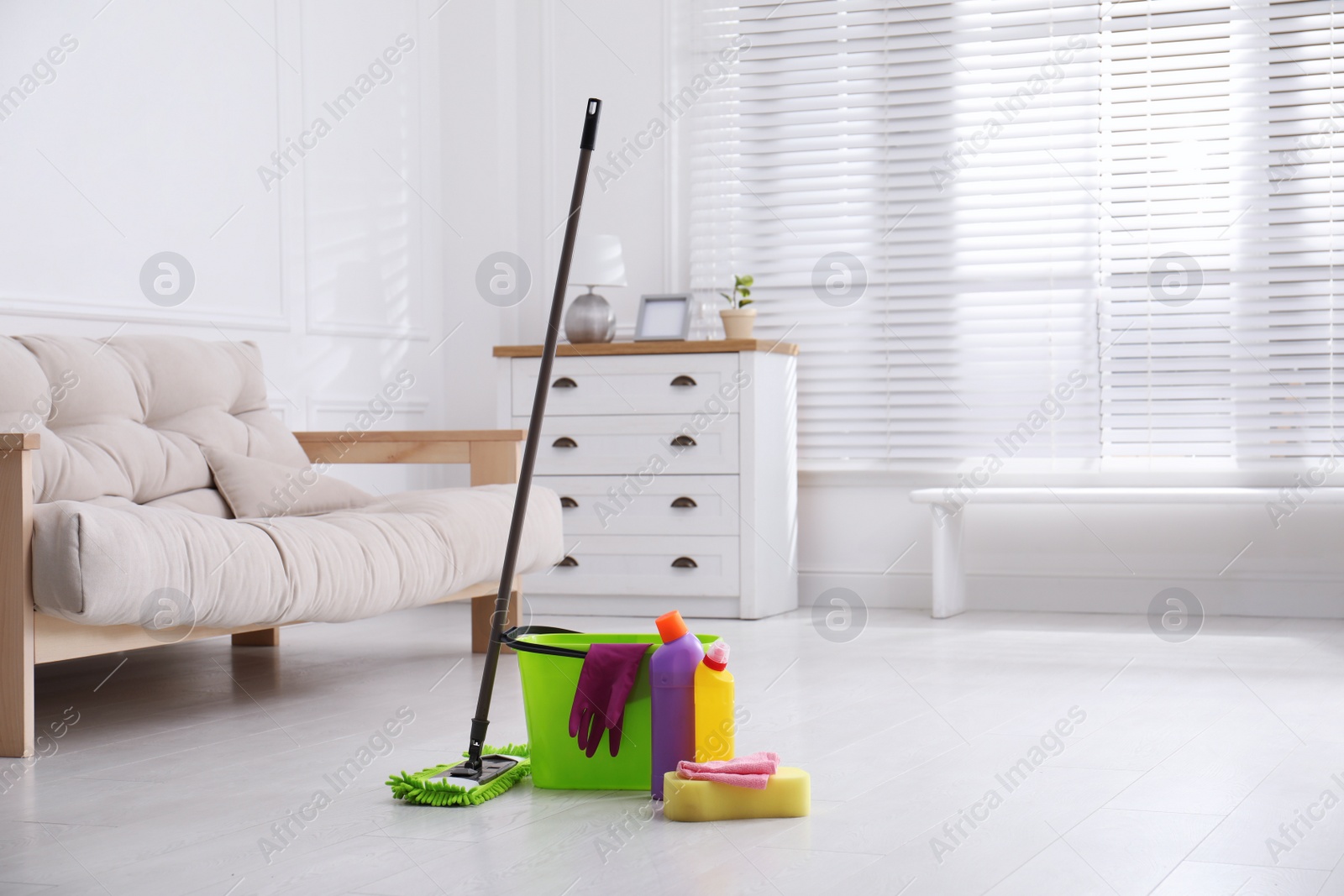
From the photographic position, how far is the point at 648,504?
406 cm

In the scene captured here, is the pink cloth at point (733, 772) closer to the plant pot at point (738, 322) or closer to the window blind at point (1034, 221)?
the plant pot at point (738, 322)

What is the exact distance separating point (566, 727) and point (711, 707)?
0.77ft

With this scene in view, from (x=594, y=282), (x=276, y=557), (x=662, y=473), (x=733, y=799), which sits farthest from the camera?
(x=594, y=282)

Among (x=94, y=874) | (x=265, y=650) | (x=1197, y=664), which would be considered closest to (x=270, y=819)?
(x=94, y=874)

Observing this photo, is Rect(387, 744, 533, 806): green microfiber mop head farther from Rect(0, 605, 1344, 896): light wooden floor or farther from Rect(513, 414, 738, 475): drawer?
Rect(513, 414, 738, 475): drawer

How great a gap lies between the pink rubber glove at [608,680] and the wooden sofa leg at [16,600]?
0.96 m

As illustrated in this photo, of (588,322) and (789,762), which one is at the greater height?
(588,322)

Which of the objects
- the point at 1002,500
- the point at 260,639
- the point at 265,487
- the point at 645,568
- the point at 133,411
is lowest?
the point at 260,639

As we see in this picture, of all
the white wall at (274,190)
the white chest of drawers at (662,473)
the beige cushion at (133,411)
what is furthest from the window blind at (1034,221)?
the beige cushion at (133,411)

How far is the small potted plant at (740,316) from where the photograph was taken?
167 inches

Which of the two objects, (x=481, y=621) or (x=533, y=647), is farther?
(x=481, y=621)

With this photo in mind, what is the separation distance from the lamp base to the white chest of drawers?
0.17 meters

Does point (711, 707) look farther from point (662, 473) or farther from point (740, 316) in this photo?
point (740, 316)

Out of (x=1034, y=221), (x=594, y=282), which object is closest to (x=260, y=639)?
(x=594, y=282)
